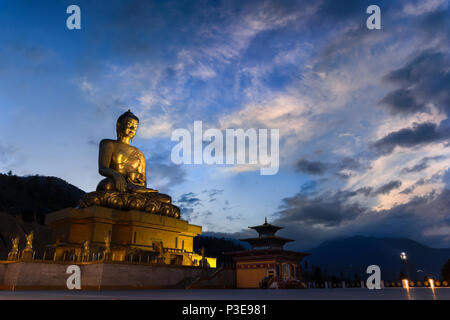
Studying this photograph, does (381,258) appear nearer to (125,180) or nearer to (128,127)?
(128,127)

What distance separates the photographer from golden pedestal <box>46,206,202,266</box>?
1766 cm

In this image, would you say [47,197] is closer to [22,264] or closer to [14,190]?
[14,190]

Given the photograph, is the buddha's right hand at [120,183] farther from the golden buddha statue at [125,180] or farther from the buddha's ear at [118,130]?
the buddha's ear at [118,130]

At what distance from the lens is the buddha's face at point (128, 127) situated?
22.9 m

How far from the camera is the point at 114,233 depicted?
19.3 meters

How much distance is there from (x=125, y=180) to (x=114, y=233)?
334 cm

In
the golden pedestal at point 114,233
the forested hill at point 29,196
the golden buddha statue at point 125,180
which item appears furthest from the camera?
the forested hill at point 29,196

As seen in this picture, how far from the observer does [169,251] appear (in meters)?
19.8

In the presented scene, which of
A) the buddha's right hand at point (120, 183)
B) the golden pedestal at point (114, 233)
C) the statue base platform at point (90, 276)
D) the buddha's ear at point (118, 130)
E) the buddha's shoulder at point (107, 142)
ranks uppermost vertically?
the buddha's ear at point (118, 130)

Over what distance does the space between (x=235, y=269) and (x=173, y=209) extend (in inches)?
214

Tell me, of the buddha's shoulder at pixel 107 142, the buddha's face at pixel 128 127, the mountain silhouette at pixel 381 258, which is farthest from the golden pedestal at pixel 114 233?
the mountain silhouette at pixel 381 258
